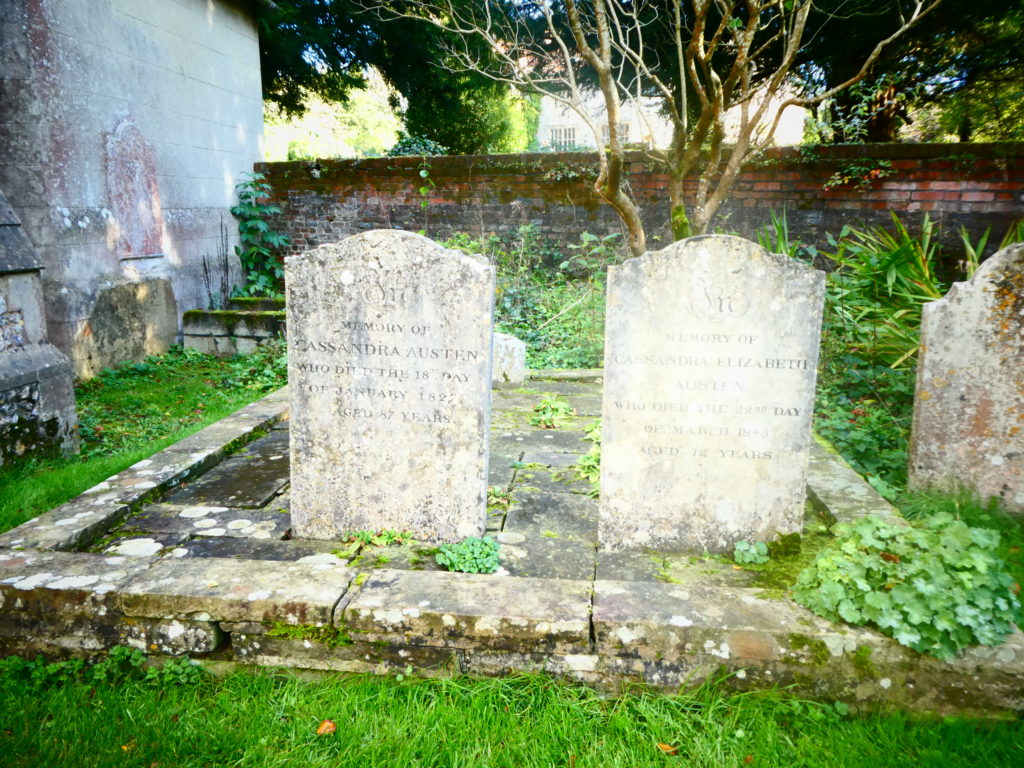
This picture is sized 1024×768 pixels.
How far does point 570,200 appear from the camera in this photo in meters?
9.23

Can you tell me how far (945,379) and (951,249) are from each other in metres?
5.48

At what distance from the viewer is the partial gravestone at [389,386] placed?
2.99m

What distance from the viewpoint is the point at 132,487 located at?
3.60m

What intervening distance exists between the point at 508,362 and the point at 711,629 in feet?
13.6

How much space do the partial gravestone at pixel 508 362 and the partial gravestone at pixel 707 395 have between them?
3229mm

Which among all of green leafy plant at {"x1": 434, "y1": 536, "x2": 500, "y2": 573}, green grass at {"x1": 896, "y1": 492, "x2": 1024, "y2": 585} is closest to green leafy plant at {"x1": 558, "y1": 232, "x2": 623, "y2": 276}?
green grass at {"x1": 896, "y1": 492, "x2": 1024, "y2": 585}

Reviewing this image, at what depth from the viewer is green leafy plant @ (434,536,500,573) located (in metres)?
2.90

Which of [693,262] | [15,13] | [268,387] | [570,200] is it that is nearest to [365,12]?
[570,200]

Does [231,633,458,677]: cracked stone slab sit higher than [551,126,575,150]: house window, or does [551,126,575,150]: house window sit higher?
[551,126,575,150]: house window

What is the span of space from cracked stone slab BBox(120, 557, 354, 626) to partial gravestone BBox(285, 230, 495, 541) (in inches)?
21.9

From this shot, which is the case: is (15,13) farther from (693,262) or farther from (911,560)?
(911,560)

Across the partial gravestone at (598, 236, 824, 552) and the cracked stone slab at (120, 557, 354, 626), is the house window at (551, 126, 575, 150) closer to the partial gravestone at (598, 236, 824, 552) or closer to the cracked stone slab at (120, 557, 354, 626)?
the partial gravestone at (598, 236, 824, 552)

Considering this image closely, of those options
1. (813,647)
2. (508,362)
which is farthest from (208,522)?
(508,362)

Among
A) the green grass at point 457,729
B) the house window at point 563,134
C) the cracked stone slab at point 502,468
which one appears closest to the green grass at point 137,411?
the green grass at point 457,729
